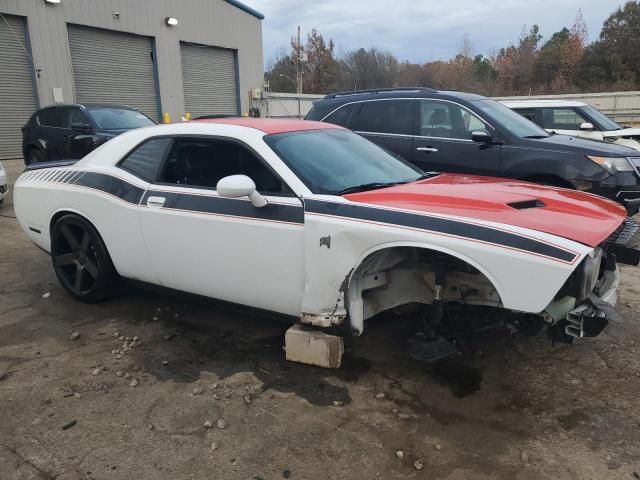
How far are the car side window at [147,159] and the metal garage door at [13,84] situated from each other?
14481 millimetres

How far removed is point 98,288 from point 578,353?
3.71 m

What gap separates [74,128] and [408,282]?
8951mm

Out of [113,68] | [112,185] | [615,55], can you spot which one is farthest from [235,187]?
[615,55]

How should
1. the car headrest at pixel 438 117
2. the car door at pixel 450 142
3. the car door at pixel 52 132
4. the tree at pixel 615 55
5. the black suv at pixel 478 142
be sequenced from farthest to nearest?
1. the tree at pixel 615 55
2. the car door at pixel 52 132
3. the car headrest at pixel 438 117
4. the car door at pixel 450 142
5. the black suv at pixel 478 142

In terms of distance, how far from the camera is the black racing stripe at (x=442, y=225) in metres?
2.55

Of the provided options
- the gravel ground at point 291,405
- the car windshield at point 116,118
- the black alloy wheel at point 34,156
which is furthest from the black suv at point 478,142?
the black alloy wheel at point 34,156

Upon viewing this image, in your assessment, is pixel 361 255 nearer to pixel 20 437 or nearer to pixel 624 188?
pixel 20 437

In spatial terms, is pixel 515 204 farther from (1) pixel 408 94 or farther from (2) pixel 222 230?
(1) pixel 408 94

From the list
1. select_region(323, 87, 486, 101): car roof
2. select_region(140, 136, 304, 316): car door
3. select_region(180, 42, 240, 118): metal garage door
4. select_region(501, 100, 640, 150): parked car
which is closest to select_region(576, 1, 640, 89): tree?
select_region(180, 42, 240, 118): metal garage door

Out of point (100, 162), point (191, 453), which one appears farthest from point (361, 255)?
point (100, 162)

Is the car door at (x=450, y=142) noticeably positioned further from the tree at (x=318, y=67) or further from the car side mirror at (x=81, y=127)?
the tree at (x=318, y=67)

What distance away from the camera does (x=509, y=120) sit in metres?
6.50

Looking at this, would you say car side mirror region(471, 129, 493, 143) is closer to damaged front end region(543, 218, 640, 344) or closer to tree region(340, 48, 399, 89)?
damaged front end region(543, 218, 640, 344)

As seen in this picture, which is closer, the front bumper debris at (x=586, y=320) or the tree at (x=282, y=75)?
the front bumper debris at (x=586, y=320)
